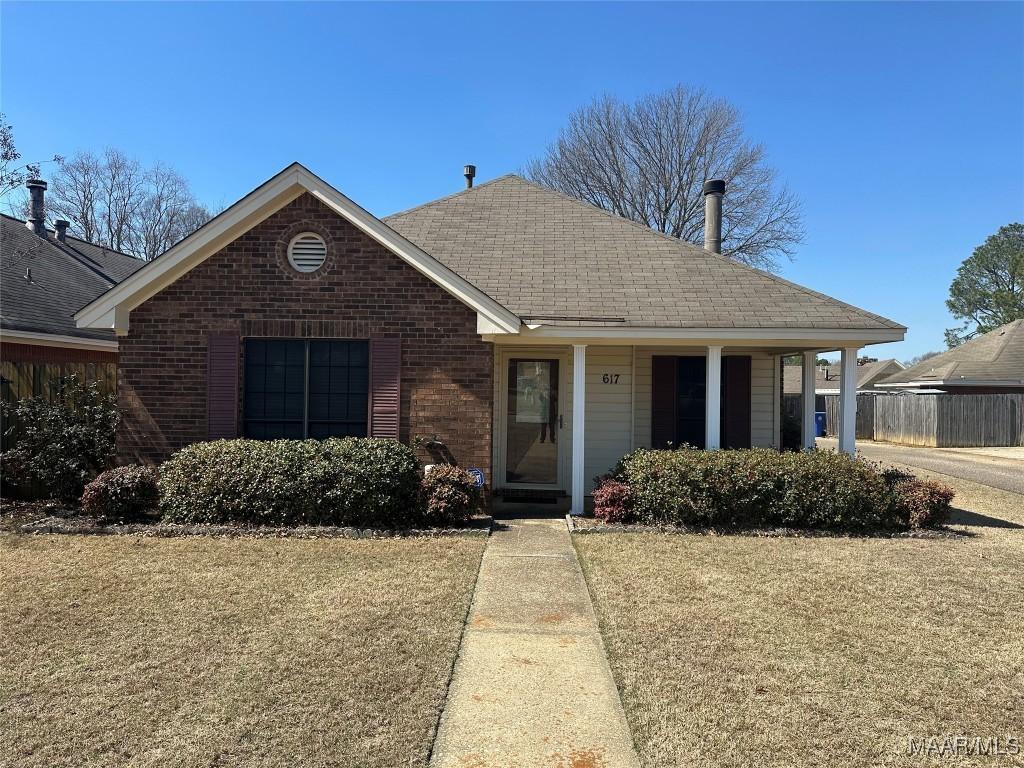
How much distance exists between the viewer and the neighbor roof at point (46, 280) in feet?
40.7

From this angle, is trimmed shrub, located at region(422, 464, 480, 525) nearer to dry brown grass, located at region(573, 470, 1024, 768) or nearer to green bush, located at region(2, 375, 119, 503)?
dry brown grass, located at region(573, 470, 1024, 768)

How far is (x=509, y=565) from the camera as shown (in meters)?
6.61

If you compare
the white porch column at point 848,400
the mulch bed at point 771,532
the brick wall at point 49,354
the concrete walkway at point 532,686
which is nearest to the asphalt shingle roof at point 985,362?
the white porch column at point 848,400

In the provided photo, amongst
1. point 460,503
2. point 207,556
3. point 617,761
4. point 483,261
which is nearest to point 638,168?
point 483,261

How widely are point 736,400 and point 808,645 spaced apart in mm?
6526

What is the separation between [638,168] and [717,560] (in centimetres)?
2645

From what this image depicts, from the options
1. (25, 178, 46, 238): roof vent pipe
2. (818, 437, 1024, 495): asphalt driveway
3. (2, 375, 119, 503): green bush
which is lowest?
(818, 437, 1024, 495): asphalt driveway

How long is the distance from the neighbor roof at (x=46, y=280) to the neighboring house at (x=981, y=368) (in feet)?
102

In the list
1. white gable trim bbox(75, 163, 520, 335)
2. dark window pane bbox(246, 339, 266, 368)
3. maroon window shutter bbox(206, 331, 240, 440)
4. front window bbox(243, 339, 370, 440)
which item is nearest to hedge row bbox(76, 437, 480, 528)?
maroon window shutter bbox(206, 331, 240, 440)

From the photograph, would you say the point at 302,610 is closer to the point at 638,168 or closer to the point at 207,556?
the point at 207,556

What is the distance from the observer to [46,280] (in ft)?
48.2

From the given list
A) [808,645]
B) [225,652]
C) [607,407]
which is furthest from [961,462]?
Answer: [225,652]

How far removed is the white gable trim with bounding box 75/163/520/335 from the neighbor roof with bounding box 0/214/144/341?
3.01 metres

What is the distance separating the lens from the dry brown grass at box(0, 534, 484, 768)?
3.32m
